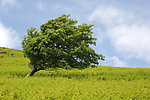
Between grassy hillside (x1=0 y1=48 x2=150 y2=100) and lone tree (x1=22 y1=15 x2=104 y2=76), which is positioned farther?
lone tree (x1=22 y1=15 x2=104 y2=76)

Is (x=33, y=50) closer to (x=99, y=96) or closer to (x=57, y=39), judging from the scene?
(x=57, y=39)

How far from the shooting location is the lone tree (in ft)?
102

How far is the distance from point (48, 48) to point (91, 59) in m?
7.65

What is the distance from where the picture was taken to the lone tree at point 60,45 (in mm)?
31141

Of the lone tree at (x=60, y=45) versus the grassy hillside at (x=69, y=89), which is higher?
the lone tree at (x=60, y=45)

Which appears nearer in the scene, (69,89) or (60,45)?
(69,89)

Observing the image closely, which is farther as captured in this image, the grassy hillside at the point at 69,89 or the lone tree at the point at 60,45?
the lone tree at the point at 60,45

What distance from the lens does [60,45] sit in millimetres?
32969

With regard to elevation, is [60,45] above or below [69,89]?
above

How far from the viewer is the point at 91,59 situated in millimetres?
33375

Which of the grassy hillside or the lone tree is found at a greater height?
the lone tree

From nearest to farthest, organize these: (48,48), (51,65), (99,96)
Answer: (99,96) < (48,48) < (51,65)

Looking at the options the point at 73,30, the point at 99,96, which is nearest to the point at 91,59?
the point at 73,30

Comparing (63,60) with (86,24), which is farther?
(86,24)
